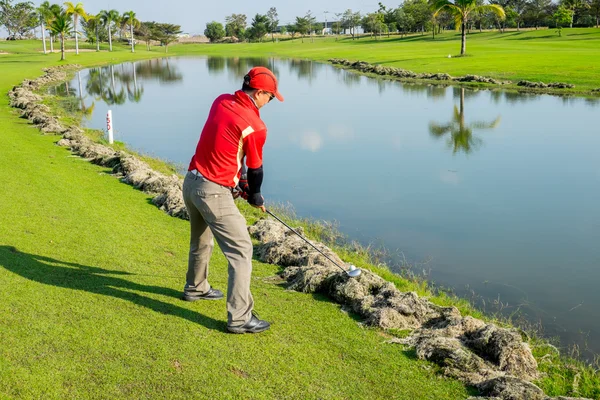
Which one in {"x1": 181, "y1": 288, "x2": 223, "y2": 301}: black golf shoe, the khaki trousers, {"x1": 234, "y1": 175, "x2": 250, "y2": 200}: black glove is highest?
{"x1": 234, "y1": 175, "x2": 250, "y2": 200}: black glove

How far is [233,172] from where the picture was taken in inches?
244

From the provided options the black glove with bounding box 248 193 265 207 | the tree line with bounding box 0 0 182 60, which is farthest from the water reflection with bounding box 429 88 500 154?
the tree line with bounding box 0 0 182 60

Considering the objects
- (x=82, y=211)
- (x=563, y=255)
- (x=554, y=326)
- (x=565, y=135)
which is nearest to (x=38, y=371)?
(x=82, y=211)

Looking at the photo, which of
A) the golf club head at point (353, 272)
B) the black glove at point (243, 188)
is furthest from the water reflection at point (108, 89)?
the black glove at point (243, 188)

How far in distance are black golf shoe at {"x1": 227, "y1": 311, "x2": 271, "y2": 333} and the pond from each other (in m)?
3.93

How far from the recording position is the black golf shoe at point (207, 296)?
7148 mm

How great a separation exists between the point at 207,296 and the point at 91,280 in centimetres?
154

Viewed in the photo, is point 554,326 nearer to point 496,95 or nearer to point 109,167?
point 109,167

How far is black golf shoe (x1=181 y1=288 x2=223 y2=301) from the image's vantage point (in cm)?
715

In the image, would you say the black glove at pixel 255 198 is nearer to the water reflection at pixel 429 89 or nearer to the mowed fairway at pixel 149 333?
the mowed fairway at pixel 149 333

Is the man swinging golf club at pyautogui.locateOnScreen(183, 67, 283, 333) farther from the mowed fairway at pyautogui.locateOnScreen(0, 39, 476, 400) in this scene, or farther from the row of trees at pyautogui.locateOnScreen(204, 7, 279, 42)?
the row of trees at pyautogui.locateOnScreen(204, 7, 279, 42)

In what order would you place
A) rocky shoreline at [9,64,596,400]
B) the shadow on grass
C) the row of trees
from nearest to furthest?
rocky shoreline at [9,64,596,400] < the shadow on grass < the row of trees

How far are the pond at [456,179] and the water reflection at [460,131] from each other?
0.04 meters

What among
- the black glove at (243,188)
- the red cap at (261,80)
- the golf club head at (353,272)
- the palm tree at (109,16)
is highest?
the palm tree at (109,16)
